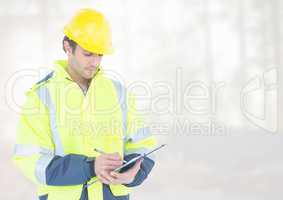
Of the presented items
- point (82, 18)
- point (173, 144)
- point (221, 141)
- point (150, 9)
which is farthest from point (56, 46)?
point (82, 18)

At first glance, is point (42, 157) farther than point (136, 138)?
No

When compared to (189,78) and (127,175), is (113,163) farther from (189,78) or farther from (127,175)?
(189,78)

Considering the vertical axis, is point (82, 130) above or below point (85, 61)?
below

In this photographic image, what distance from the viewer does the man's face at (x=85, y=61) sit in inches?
63.1

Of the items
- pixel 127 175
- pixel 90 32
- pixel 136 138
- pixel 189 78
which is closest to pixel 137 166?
pixel 127 175

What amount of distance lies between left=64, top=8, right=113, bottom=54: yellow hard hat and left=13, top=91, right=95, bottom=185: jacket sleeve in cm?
23

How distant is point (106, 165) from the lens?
1.44 m

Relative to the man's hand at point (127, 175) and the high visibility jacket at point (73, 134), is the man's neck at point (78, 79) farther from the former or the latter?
the man's hand at point (127, 175)

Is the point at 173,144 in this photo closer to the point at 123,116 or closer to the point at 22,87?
the point at 22,87

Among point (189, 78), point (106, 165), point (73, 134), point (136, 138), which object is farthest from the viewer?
point (189, 78)

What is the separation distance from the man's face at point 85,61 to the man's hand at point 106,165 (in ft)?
0.97

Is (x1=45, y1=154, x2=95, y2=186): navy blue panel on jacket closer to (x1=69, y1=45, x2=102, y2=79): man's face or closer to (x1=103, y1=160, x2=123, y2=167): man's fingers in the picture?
(x1=103, y1=160, x2=123, y2=167): man's fingers

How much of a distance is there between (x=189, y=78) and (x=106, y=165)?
1.73 metres

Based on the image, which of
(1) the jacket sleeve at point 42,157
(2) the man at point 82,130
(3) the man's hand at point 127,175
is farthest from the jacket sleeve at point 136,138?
(1) the jacket sleeve at point 42,157
